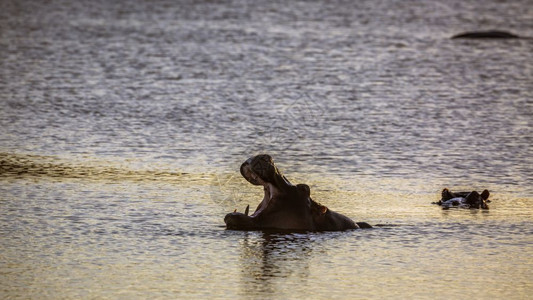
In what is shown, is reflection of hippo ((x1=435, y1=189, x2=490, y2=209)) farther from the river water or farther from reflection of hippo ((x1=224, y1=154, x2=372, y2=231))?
reflection of hippo ((x1=224, y1=154, x2=372, y2=231))

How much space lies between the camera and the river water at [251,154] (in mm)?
9547

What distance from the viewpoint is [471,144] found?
640 inches

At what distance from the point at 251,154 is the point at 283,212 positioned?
4.51 meters

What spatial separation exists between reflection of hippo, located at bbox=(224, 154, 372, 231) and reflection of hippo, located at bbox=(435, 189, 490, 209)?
1.69m

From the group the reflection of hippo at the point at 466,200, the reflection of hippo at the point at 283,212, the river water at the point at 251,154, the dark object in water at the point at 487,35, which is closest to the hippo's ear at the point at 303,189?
the reflection of hippo at the point at 283,212

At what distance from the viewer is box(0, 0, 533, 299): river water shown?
955cm

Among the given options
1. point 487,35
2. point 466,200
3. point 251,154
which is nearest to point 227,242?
point 466,200

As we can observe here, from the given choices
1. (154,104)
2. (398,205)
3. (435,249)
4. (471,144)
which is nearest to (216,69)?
(154,104)

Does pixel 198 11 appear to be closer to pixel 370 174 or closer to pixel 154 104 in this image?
pixel 154 104

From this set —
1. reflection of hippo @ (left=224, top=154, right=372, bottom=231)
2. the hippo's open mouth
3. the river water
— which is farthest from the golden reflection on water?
the hippo's open mouth

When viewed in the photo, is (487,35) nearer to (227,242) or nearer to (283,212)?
(283,212)

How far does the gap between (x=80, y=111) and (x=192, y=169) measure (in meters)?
4.85

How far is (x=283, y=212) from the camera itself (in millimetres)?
10961

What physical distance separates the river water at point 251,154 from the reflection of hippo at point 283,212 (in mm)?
139
